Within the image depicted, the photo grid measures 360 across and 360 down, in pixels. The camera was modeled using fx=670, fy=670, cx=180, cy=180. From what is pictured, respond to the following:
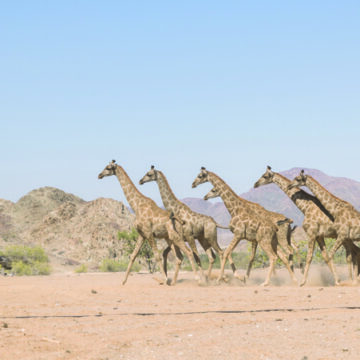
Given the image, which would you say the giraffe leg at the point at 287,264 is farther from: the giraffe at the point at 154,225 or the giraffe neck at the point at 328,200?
the giraffe at the point at 154,225

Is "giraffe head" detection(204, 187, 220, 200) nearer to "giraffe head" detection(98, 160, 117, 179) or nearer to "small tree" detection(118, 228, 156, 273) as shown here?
"giraffe head" detection(98, 160, 117, 179)

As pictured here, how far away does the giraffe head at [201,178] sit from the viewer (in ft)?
60.7

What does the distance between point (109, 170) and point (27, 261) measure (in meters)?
13.4

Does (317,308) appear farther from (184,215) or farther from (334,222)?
(184,215)

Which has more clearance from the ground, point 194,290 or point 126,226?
point 126,226

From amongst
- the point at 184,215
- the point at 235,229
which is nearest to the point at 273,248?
the point at 235,229

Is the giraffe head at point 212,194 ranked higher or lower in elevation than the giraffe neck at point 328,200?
higher

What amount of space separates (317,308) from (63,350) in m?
5.52

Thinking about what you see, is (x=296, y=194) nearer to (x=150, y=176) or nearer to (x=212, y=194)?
(x=212, y=194)

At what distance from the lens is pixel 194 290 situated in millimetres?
15836

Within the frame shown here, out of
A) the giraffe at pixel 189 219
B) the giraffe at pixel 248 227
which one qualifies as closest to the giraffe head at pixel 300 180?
the giraffe at pixel 248 227

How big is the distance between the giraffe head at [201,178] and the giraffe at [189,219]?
0.70 meters

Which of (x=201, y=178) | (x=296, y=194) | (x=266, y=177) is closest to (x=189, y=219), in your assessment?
(x=201, y=178)

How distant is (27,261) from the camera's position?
3039 centimetres
